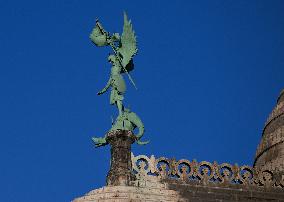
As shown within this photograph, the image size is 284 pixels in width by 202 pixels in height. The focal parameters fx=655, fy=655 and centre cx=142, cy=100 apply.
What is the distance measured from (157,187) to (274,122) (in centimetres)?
1167

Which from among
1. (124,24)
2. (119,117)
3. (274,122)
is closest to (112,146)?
(119,117)

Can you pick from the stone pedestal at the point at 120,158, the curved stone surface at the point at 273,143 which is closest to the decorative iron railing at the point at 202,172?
the stone pedestal at the point at 120,158

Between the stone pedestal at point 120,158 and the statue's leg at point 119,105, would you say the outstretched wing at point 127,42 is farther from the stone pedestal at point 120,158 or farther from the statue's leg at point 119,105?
the stone pedestal at point 120,158

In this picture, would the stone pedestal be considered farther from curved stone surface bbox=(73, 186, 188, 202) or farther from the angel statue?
the angel statue

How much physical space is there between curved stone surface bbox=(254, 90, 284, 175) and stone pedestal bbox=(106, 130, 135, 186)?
30.1ft

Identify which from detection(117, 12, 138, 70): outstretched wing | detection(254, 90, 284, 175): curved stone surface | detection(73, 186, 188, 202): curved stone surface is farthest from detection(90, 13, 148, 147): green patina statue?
detection(254, 90, 284, 175): curved stone surface


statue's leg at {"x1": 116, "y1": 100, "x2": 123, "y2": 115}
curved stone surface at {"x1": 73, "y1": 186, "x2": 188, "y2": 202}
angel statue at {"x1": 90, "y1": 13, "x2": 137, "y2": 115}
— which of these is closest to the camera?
curved stone surface at {"x1": 73, "y1": 186, "x2": 188, "y2": 202}

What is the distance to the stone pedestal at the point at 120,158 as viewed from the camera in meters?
19.4

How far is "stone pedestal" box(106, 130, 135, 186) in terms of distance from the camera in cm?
1942

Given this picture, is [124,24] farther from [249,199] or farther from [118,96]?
[249,199]

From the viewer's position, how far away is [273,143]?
28953 millimetres

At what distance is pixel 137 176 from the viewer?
19.8 metres

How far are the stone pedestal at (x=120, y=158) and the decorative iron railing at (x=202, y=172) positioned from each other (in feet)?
1.10

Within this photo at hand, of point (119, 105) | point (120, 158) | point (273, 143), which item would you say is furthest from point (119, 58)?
point (273, 143)
